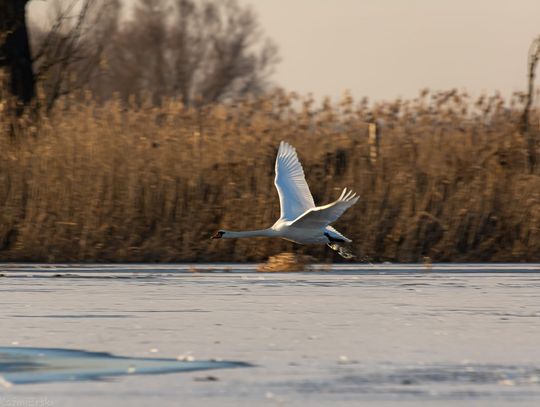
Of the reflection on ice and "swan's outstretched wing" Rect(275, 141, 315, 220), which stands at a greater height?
"swan's outstretched wing" Rect(275, 141, 315, 220)

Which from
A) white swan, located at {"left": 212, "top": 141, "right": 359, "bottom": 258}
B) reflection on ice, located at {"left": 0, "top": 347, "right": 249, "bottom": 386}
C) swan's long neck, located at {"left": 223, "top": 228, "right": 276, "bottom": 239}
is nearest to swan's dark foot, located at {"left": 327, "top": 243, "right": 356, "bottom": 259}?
white swan, located at {"left": 212, "top": 141, "right": 359, "bottom": 258}

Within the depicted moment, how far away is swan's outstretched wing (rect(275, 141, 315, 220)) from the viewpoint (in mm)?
16062

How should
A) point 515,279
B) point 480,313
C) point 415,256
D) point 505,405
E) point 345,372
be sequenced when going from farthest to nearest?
1. point 415,256
2. point 515,279
3. point 480,313
4. point 345,372
5. point 505,405

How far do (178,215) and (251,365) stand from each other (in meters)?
9.81

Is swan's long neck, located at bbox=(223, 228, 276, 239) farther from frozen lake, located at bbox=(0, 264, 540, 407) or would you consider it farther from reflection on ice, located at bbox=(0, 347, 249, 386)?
reflection on ice, located at bbox=(0, 347, 249, 386)

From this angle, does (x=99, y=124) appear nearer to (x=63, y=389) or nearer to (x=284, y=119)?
(x=284, y=119)

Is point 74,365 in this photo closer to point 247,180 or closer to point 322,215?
point 322,215

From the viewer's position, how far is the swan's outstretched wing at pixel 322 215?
14297 millimetres

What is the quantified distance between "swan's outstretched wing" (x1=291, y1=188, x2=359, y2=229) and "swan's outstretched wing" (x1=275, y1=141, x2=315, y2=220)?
2.76 ft

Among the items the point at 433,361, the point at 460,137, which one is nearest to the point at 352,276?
the point at 460,137

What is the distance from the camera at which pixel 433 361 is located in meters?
7.82

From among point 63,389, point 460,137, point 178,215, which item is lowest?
point 63,389

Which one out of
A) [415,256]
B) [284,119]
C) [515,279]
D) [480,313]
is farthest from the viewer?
[284,119]

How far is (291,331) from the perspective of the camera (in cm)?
930
